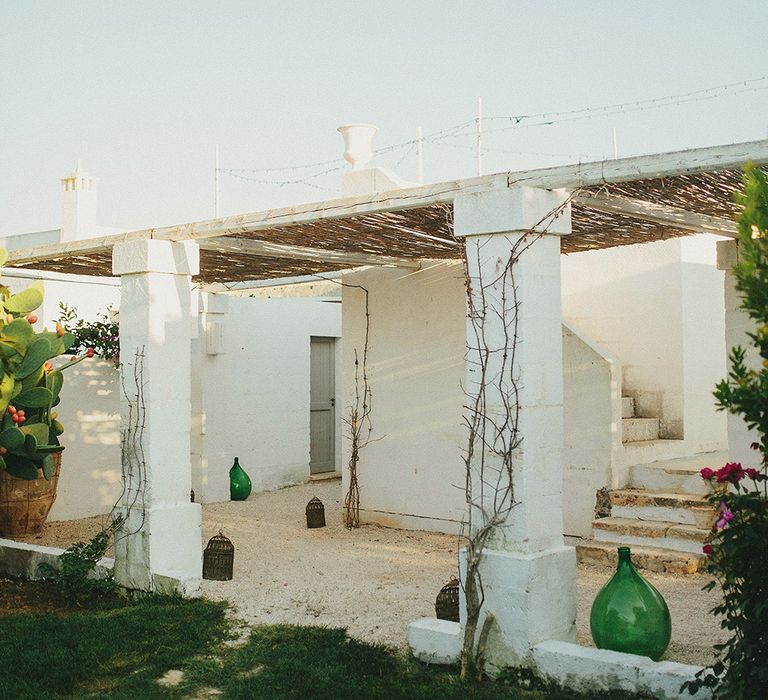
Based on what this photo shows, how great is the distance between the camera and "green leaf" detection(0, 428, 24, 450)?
645cm

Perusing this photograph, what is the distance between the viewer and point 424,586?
6844 millimetres

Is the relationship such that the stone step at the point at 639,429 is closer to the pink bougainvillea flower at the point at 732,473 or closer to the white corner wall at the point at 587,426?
the white corner wall at the point at 587,426

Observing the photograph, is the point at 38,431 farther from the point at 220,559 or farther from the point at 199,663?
the point at 199,663

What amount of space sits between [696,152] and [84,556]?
4.94 m

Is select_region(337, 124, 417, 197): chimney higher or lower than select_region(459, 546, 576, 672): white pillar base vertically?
higher

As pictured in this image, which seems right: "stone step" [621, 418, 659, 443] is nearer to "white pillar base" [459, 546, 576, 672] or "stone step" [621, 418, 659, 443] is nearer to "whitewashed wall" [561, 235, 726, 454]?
"whitewashed wall" [561, 235, 726, 454]

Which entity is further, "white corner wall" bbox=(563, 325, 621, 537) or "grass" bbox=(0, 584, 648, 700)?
"white corner wall" bbox=(563, 325, 621, 537)

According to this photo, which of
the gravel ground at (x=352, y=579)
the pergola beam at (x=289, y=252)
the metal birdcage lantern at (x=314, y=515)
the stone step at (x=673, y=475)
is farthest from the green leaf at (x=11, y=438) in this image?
the stone step at (x=673, y=475)

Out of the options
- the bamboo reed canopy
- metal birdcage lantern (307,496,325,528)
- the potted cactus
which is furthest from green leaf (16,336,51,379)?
metal birdcage lantern (307,496,325,528)

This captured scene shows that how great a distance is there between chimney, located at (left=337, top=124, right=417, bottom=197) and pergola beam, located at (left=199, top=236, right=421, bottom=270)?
1068 millimetres

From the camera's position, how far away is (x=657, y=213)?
5676 millimetres

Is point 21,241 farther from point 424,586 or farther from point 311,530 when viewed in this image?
point 424,586

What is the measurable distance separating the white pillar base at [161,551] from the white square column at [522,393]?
255 centimetres

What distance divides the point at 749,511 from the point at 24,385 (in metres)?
5.24
